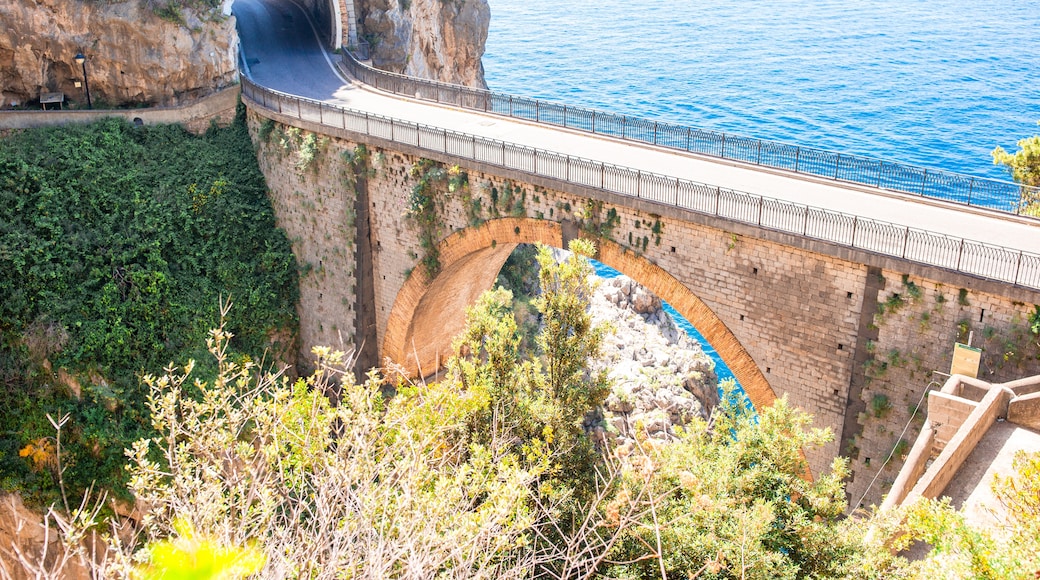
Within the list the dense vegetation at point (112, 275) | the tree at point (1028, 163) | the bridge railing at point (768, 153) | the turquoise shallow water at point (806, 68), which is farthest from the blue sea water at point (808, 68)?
the dense vegetation at point (112, 275)

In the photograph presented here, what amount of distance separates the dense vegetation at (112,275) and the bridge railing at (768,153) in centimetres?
730

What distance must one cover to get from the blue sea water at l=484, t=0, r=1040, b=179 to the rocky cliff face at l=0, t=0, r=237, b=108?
27530mm

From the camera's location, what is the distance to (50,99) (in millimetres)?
28469

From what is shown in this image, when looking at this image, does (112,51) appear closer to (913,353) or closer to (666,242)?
(666,242)

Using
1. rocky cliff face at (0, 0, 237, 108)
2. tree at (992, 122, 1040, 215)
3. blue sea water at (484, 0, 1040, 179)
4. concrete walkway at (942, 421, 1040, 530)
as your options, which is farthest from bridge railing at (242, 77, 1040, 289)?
blue sea water at (484, 0, 1040, 179)

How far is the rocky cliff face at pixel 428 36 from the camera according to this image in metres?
36.6

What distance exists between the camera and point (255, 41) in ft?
119

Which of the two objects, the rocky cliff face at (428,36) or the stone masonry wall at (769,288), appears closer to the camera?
the stone masonry wall at (769,288)

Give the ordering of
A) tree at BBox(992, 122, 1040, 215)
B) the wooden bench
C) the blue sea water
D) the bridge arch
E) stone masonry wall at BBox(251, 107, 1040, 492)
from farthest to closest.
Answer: the blue sea water
the wooden bench
tree at BBox(992, 122, 1040, 215)
the bridge arch
stone masonry wall at BBox(251, 107, 1040, 492)

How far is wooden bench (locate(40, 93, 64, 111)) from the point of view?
28.4 m

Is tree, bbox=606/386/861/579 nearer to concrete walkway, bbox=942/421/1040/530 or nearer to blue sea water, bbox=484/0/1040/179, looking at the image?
concrete walkway, bbox=942/421/1040/530

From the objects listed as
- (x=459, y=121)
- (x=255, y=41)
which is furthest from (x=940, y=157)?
(x=255, y=41)

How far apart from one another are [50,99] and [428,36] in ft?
56.0

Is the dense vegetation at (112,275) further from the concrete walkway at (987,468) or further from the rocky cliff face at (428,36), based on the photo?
the concrete walkway at (987,468)
